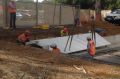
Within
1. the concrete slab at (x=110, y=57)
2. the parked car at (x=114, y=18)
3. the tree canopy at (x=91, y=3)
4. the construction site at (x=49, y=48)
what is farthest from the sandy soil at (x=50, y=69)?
the tree canopy at (x=91, y=3)

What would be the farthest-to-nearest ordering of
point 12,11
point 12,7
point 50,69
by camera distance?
point 12,11 → point 12,7 → point 50,69

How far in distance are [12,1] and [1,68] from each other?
719 inches

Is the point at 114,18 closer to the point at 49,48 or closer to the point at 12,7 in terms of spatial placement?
the point at 12,7

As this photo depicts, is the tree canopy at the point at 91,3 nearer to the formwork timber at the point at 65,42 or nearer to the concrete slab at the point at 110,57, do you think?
the formwork timber at the point at 65,42

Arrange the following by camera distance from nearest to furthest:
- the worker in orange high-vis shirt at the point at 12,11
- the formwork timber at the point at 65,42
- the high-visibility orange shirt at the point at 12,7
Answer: the formwork timber at the point at 65,42
the high-visibility orange shirt at the point at 12,7
the worker in orange high-vis shirt at the point at 12,11

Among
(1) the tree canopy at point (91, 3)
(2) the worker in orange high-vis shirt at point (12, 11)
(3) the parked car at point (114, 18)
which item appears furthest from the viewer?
(1) the tree canopy at point (91, 3)

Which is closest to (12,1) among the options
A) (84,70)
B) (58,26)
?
(58,26)

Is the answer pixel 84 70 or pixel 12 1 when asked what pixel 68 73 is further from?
pixel 12 1

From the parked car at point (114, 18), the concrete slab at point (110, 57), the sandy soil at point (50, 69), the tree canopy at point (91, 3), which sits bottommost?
the concrete slab at point (110, 57)

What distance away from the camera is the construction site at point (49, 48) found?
1170 centimetres

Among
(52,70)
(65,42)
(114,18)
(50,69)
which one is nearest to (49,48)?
(65,42)

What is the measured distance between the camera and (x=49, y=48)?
78.7ft

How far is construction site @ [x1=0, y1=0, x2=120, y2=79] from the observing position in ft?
38.4

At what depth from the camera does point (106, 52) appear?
2706 cm
